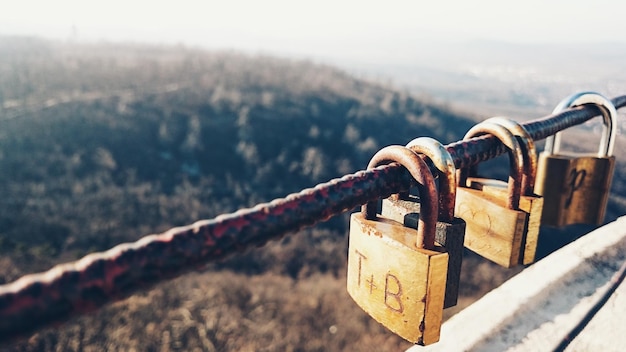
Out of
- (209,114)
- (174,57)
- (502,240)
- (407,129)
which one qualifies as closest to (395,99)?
(407,129)

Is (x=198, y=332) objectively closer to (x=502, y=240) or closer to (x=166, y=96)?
(x=502, y=240)

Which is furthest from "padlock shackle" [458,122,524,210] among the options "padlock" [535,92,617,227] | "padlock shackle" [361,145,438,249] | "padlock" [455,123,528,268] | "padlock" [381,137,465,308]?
"padlock" [535,92,617,227]

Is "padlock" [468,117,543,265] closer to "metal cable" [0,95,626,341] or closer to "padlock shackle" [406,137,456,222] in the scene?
"padlock shackle" [406,137,456,222]

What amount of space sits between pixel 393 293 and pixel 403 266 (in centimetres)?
11

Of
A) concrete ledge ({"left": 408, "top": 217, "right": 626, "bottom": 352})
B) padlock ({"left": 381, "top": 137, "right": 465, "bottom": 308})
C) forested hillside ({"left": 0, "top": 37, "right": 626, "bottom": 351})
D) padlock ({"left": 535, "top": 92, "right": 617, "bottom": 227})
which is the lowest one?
forested hillside ({"left": 0, "top": 37, "right": 626, "bottom": 351})

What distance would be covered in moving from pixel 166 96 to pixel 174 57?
96.5 ft

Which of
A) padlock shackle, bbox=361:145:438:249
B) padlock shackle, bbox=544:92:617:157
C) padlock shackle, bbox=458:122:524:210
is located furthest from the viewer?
Answer: padlock shackle, bbox=544:92:617:157

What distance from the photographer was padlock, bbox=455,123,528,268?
1887 millimetres

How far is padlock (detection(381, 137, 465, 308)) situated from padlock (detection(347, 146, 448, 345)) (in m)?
0.08

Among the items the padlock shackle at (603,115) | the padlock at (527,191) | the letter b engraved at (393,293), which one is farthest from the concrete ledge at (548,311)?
the letter b engraved at (393,293)

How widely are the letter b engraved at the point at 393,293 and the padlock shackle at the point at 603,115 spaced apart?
1593mm

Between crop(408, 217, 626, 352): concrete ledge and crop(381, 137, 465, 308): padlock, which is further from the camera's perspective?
crop(408, 217, 626, 352): concrete ledge

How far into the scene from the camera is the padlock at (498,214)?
1.89 metres

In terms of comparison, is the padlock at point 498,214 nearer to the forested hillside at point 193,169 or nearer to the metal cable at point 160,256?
the metal cable at point 160,256
